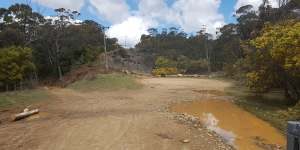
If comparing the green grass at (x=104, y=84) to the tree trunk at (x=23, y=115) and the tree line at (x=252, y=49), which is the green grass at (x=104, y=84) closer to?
the tree line at (x=252, y=49)

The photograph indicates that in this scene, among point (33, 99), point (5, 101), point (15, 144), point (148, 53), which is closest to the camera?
point (15, 144)

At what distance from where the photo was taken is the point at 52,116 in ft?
51.2

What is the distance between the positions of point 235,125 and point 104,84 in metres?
16.4

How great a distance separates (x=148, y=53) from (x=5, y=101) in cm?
5242

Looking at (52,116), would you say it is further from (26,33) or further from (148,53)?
(148,53)

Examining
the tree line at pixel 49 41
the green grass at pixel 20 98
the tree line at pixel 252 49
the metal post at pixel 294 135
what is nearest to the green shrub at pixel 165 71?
the tree line at pixel 252 49

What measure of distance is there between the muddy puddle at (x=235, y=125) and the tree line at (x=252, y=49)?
9.77 ft

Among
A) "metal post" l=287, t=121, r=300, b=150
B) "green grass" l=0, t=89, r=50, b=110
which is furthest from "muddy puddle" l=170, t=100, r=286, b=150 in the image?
"metal post" l=287, t=121, r=300, b=150

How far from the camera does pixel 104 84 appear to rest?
29.5 meters

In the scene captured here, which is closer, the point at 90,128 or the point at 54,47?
the point at 90,128

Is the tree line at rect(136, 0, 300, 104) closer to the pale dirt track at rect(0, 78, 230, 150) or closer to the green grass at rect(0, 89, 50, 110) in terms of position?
the pale dirt track at rect(0, 78, 230, 150)

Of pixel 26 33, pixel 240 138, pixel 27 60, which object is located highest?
pixel 26 33

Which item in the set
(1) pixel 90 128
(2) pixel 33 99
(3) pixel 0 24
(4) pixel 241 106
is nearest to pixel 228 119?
(4) pixel 241 106

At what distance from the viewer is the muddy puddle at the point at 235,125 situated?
11.6 meters
